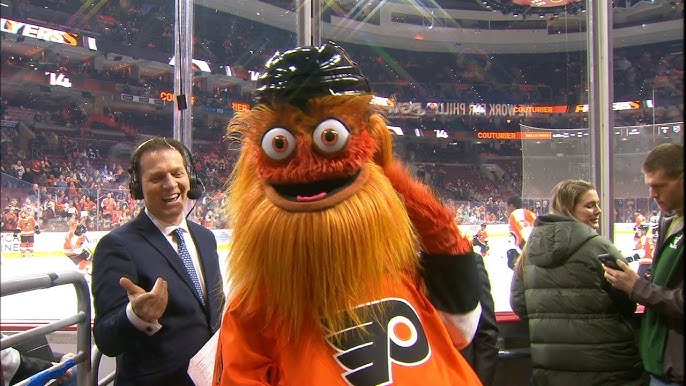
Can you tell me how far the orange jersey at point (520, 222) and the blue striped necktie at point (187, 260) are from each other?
9.41 ft

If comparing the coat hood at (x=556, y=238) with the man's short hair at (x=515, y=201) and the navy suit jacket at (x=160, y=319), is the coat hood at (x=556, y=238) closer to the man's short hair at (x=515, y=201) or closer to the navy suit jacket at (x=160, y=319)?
the navy suit jacket at (x=160, y=319)

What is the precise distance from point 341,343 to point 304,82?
484 mm

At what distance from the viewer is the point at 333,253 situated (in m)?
0.96

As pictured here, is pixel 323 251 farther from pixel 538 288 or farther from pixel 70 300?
pixel 70 300

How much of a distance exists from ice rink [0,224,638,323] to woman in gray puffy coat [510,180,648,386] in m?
0.37


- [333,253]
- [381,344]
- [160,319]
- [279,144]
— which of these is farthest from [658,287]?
[160,319]

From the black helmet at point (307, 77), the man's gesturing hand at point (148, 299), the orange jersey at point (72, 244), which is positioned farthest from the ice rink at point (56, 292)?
the black helmet at point (307, 77)

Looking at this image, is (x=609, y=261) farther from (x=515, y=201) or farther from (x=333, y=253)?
(x=515, y=201)

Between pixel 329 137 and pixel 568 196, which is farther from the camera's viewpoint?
pixel 568 196

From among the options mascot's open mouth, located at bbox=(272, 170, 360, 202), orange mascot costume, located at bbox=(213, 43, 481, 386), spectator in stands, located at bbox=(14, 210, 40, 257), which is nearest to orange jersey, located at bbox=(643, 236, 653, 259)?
orange mascot costume, located at bbox=(213, 43, 481, 386)

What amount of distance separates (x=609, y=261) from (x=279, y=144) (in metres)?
1.40

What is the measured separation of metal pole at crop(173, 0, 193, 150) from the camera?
2758 millimetres

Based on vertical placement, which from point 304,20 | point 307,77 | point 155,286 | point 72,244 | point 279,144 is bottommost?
point 72,244

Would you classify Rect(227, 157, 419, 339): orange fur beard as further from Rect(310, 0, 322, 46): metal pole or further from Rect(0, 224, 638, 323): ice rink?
Rect(310, 0, 322, 46): metal pole
